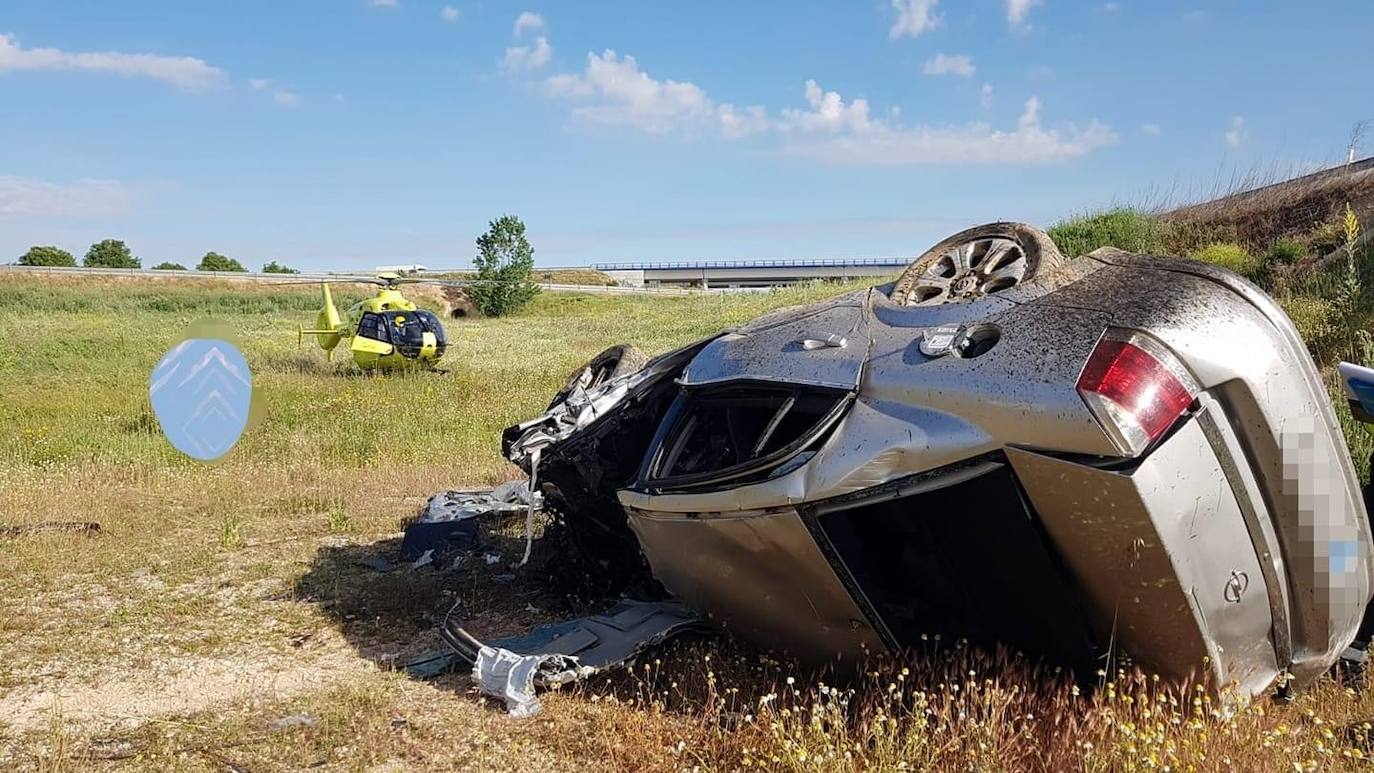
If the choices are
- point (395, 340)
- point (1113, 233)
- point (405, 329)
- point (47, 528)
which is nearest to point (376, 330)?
point (395, 340)

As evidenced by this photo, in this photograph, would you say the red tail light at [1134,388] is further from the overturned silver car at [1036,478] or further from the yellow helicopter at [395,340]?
the yellow helicopter at [395,340]

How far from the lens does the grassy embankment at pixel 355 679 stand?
119 inches

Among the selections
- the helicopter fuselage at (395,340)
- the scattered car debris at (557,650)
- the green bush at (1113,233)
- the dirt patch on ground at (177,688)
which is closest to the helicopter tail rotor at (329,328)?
the helicopter fuselage at (395,340)

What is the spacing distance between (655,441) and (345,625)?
230 centimetres

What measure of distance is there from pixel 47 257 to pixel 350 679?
95922 millimetres

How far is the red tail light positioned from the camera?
8.74 ft

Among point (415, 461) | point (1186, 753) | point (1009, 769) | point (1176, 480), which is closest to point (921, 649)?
point (1009, 769)

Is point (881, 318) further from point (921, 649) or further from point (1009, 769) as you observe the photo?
point (1009, 769)

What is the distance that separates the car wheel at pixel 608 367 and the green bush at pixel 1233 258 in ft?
35.3

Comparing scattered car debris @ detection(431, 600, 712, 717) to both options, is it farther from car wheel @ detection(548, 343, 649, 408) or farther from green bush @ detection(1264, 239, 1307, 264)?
green bush @ detection(1264, 239, 1307, 264)

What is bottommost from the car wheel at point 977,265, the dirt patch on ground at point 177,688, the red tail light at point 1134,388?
the dirt patch on ground at point 177,688

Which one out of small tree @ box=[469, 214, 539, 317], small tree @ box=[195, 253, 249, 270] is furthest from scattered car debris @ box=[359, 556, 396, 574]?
small tree @ box=[195, 253, 249, 270]

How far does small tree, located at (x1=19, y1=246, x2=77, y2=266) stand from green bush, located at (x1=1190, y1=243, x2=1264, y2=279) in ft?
291

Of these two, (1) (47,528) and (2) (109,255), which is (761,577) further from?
(2) (109,255)
